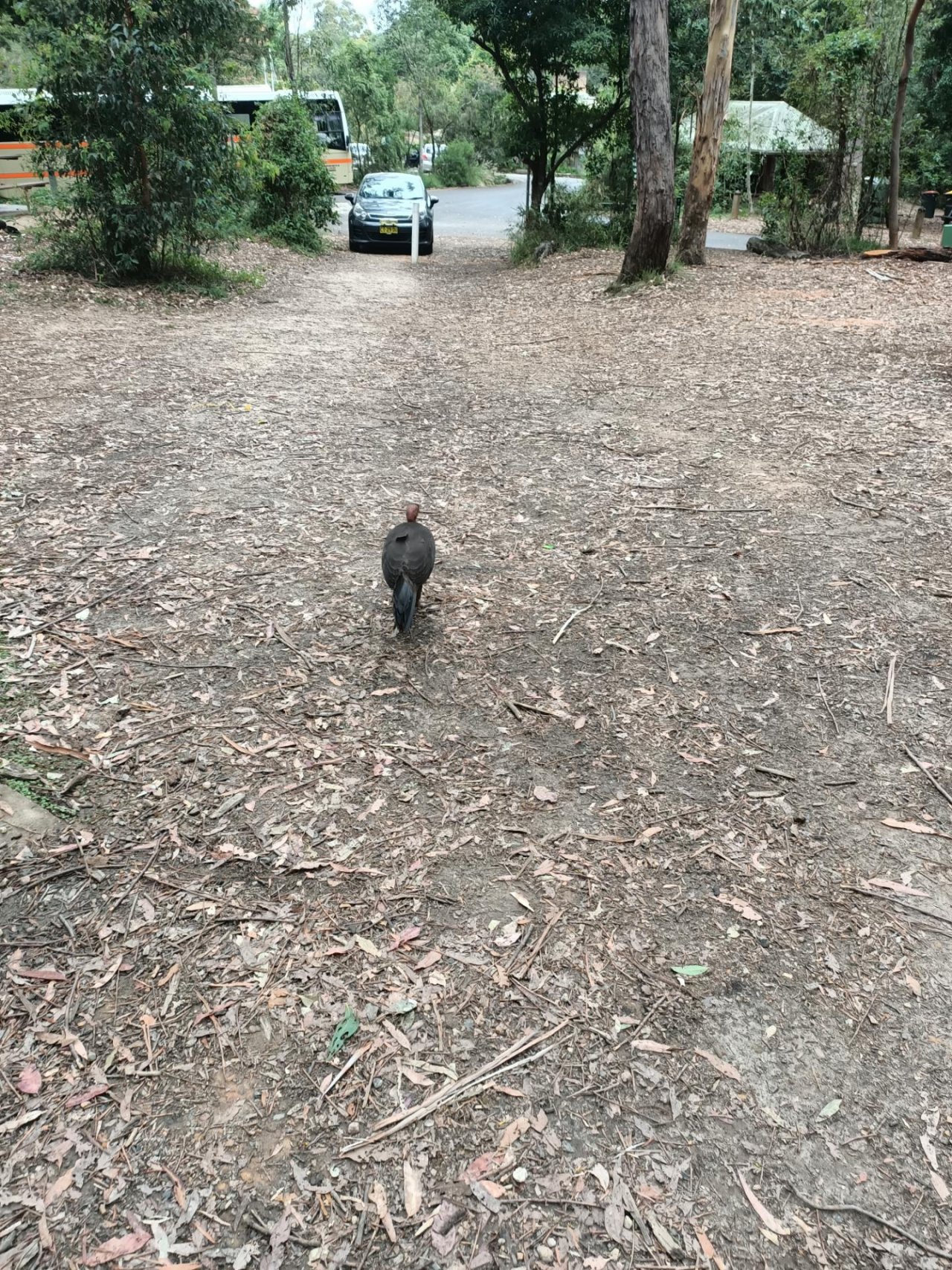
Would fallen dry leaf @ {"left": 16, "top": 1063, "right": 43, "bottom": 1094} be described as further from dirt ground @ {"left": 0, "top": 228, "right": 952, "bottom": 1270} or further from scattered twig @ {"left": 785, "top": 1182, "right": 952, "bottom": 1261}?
scattered twig @ {"left": 785, "top": 1182, "right": 952, "bottom": 1261}

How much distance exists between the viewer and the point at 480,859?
2637mm

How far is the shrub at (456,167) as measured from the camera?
1801 inches

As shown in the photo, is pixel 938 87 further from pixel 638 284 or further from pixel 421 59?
pixel 421 59

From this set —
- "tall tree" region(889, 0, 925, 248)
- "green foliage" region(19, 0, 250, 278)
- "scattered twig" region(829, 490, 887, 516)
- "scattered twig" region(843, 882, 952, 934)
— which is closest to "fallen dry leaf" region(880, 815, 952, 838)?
"scattered twig" region(843, 882, 952, 934)

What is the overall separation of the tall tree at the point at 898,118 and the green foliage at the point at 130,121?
932 cm

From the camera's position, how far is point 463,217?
91.1 ft

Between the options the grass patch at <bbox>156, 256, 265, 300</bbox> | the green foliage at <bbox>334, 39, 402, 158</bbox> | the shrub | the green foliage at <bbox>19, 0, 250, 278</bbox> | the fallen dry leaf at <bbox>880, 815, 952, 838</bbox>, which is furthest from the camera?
the shrub

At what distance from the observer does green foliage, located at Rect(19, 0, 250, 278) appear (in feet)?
30.5

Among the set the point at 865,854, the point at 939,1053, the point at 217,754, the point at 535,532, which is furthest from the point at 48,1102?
the point at 535,532

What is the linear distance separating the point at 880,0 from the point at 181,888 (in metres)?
19.4

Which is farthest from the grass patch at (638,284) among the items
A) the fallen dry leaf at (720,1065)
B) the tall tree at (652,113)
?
the fallen dry leaf at (720,1065)

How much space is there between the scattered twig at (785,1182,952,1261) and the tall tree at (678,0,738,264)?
43.0ft

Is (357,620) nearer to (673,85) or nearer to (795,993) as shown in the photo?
(795,993)

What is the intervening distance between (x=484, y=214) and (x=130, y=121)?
22.1 m
